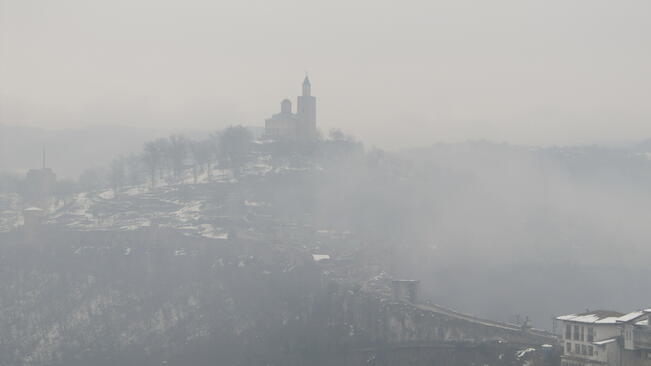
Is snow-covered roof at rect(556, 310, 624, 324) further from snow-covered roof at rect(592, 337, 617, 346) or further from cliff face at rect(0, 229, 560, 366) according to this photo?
cliff face at rect(0, 229, 560, 366)

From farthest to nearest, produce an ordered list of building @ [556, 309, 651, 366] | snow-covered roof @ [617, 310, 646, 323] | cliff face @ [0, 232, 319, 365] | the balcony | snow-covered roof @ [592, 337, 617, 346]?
cliff face @ [0, 232, 319, 365] → snow-covered roof @ [617, 310, 646, 323] → snow-covered roof @ [592, 337, 617, 346] → building @ [556, 309, 651, 366] → the balcony

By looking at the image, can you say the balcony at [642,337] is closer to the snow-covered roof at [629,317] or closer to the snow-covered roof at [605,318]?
the snow-covered roof at [629,317]

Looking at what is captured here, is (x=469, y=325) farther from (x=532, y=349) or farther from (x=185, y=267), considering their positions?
(x=185, y=267)

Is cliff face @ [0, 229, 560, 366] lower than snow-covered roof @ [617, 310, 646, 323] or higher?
lower

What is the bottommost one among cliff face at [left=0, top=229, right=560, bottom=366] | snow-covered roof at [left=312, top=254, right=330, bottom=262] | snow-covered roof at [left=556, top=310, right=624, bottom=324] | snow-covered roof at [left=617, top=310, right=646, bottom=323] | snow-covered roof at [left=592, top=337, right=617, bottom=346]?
cliff face at [left=0, top=229, right=560, bottom=366]

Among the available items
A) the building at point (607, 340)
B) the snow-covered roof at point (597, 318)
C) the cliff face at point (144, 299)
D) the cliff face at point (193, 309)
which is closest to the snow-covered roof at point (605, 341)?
the building at point (607, 340)

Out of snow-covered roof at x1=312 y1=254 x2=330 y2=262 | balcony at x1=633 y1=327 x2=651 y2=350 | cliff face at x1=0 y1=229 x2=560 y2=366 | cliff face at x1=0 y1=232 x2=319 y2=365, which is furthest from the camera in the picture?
snow-covered roof at x1=312 y1=254 x2=330 y2=262

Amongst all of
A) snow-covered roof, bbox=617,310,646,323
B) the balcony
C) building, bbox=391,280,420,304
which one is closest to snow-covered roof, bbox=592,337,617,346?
snow-covered roof, bbox=617,310,646,323

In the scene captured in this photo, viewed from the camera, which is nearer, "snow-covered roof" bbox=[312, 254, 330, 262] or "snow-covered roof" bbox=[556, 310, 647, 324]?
"snow-covered roof" bbox=[556, 310, 647, 324]

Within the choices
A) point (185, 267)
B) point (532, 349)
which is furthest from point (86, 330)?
point (532, 349)
